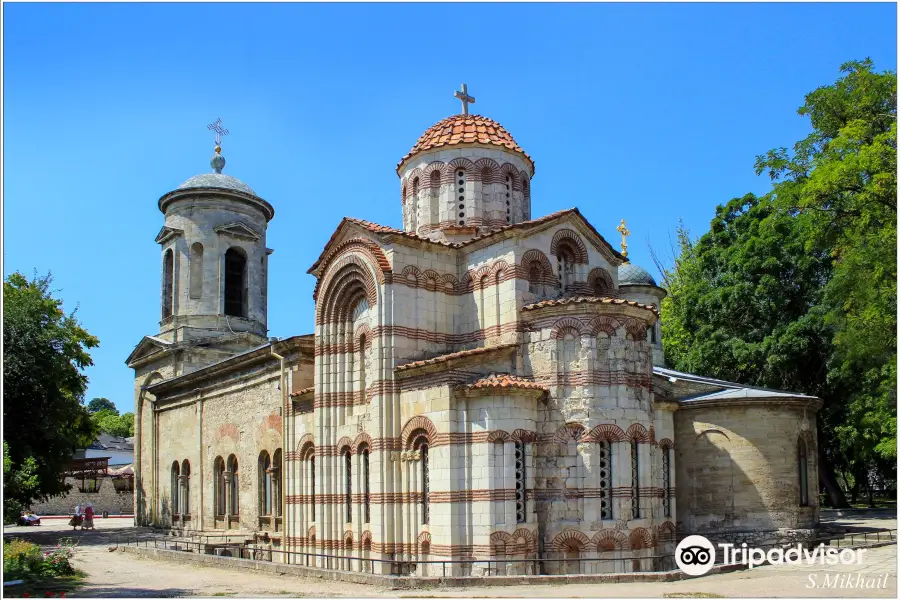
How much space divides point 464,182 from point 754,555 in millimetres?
10855

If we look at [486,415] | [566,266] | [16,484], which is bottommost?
[16,484]

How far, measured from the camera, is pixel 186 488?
2991cm

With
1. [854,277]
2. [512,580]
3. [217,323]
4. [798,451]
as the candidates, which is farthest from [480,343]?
[217,323]

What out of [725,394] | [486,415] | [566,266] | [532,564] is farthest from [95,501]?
[725,394]

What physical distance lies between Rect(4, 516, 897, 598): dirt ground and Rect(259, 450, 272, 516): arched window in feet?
15.1

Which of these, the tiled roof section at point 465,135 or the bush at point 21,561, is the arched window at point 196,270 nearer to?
the tiled roof section at point 465,135

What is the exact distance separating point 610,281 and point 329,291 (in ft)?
22.3

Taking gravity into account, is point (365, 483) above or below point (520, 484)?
below

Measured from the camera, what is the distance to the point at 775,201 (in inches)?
1030

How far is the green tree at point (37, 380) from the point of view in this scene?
1041 inches

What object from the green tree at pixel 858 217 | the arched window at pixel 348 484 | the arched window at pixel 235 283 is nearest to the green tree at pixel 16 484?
the arched window at pixel 348 484

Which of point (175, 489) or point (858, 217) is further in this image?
point (175, 489)

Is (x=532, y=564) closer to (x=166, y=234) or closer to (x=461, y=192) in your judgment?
(x=461, y=192)

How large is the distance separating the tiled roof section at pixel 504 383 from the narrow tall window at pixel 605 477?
1633 millimetres
